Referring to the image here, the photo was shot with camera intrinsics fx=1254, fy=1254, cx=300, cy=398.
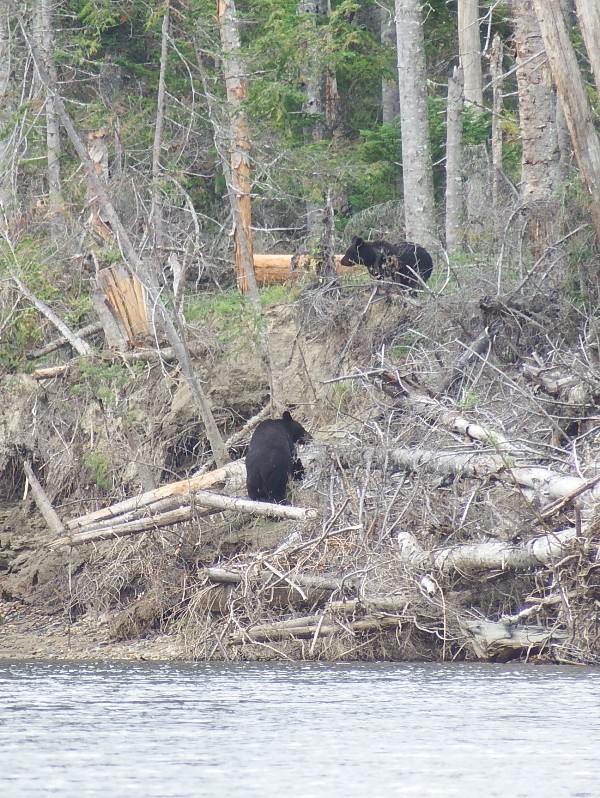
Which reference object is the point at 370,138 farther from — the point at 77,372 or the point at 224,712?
the point at 224,712

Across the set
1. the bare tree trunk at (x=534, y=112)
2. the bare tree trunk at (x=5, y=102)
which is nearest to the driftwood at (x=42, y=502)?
the bare tree trunk at (x=5, y=102)

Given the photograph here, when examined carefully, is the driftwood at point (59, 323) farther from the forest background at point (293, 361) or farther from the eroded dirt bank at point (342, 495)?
the eroded dirt bank at point (342, 495)

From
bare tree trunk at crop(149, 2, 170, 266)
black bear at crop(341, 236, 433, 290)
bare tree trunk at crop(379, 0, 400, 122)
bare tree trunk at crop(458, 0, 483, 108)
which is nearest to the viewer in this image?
black bear at crop(341, 236, 433, 290)

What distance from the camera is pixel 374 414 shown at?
11.4m

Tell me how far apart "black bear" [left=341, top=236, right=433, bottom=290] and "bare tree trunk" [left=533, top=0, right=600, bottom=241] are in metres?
2.24

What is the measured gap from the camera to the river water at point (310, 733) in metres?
5.38

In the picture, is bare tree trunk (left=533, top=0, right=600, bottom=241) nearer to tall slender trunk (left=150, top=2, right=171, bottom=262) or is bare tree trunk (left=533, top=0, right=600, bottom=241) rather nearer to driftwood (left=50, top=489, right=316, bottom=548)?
tall slender trunk (left=150, top=2, right=171, bottom=262)

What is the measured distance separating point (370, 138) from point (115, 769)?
1612 centimetres

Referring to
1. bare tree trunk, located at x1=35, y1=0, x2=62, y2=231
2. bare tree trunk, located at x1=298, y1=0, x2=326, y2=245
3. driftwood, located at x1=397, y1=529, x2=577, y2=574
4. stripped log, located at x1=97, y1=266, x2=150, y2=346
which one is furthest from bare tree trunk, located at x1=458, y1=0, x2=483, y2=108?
driftwood, located at x1=397, y1=529, x2=577, y2=574

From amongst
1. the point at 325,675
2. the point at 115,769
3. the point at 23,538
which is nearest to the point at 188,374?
the point at 23,538

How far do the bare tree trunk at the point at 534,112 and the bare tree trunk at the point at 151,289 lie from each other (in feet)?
14.8

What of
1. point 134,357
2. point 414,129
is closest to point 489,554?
point 134,357

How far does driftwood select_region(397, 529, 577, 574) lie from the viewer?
27.5 ft

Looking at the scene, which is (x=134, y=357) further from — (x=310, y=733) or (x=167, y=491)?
(x=310, y=733)
